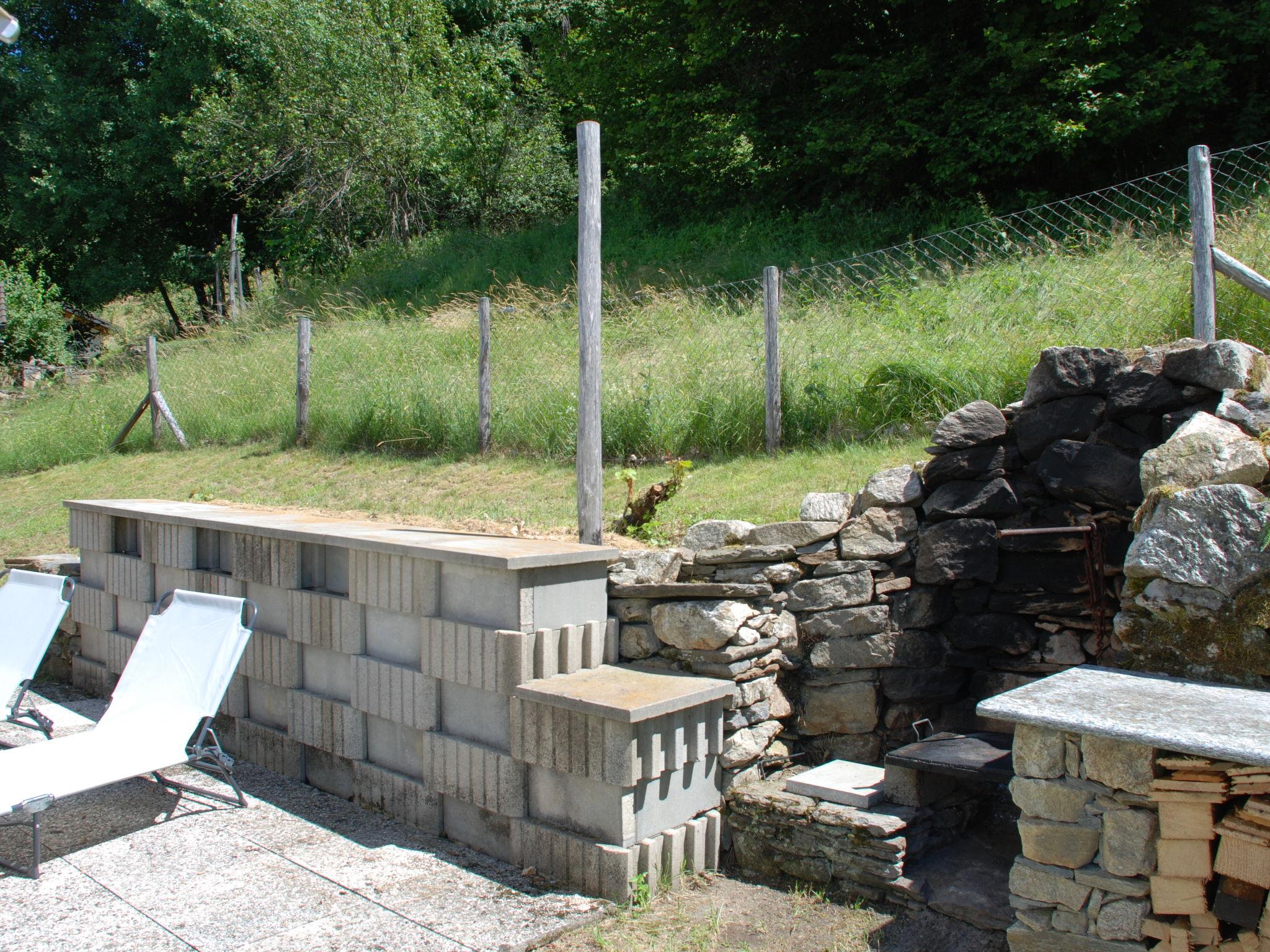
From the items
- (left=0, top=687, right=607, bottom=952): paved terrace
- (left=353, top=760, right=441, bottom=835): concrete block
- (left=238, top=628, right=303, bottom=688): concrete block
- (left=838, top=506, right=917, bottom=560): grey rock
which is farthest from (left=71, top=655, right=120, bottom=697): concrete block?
(left=838, top=506, right=917, bottom=560): grey rock

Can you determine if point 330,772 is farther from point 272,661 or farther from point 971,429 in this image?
point 971,429

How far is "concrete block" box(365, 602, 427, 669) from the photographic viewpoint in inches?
175

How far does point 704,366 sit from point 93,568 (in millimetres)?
4575

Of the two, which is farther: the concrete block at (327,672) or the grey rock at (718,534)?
the concrete block at (327,672)

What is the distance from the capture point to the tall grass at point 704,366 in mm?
6102

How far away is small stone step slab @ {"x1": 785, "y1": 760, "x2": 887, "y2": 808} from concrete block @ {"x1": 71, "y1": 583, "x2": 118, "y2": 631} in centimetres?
462

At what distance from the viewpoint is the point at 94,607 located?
259 inches

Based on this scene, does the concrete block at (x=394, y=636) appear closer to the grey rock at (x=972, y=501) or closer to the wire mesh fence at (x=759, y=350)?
the grey rock at (x=972, y=501)

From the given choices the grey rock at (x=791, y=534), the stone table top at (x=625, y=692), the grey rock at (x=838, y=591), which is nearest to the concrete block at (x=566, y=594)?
the stone table top at (x=625, y=692)

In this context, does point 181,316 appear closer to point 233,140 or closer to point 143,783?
point 233,140

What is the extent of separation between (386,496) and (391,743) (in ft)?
10.5

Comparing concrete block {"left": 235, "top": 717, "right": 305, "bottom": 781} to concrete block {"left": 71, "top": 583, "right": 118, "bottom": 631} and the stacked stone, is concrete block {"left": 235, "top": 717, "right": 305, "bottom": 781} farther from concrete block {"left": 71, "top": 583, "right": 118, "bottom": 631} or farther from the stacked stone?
the stacked stone

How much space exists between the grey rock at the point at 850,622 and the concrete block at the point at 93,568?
15.4ft

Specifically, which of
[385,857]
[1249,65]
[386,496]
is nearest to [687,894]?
[385,857]
